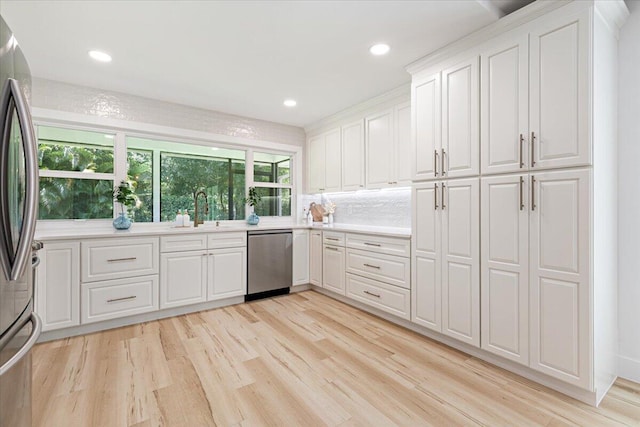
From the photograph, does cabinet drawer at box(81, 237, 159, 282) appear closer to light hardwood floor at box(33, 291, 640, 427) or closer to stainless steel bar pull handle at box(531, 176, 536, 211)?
light hardwood floor at box(33, 291, 640, 427)

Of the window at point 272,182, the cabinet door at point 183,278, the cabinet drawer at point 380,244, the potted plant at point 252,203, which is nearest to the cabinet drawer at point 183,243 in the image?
the cabinet door at point 183,278

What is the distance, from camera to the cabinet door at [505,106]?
79.7 inches

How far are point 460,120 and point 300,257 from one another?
2.76 meters

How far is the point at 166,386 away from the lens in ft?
6.60

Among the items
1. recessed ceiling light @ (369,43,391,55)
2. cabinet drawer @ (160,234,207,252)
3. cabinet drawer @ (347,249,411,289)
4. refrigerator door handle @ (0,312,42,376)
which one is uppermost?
recessed ceiling light @ (369,43,391,55)


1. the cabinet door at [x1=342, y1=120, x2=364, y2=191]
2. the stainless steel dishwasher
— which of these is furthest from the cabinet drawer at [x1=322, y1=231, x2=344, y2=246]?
the cabinet door at [x1=342, y1=120, x2=364, y2=191]

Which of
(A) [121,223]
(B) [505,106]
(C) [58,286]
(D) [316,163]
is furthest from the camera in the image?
(D) [316,163]

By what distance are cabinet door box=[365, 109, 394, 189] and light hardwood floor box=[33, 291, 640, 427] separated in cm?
172

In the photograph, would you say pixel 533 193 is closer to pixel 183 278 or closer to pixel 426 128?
pixel 426 128

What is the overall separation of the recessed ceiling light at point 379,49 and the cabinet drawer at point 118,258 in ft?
9.47

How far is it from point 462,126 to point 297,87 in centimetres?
180

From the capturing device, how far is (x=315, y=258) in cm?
427

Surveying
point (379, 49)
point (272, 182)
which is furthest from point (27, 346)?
point (272, 182)

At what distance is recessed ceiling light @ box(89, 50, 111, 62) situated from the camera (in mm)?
2545
